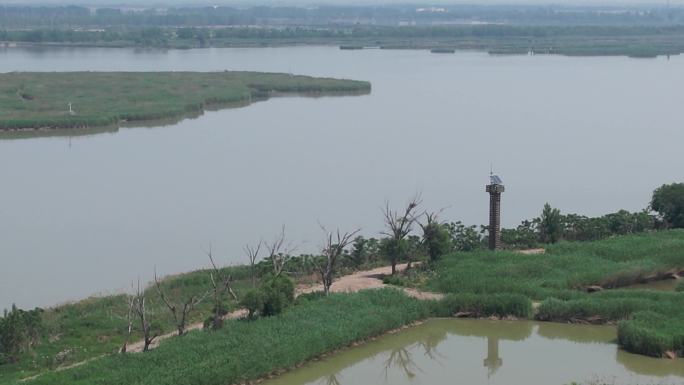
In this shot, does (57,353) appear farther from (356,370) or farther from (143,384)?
(356,370)

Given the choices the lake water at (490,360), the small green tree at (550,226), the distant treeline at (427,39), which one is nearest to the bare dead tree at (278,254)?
the lake water at (490,360)

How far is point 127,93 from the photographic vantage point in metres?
37.2

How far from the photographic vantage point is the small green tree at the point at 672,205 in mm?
17938

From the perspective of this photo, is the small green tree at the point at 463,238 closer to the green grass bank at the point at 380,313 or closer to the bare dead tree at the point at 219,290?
the green grass bank at the point at 380,313

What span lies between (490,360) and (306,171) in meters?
11.3

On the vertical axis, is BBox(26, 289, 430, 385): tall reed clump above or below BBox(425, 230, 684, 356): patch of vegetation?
above

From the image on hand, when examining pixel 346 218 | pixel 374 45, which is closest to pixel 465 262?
pixel 346 218

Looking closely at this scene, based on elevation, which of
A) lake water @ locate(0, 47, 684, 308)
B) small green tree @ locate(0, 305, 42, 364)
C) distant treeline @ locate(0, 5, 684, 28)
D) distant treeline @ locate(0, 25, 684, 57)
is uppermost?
small green tree @ locate(0, 305, 42, 364)

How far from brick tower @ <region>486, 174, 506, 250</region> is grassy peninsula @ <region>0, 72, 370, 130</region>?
55.3 ft

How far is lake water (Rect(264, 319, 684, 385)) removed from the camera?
12242 mm

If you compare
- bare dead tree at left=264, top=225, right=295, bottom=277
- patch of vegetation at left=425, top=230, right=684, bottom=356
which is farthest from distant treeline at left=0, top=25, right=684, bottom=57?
patch of vegetation at left=425, top=230, right=684, bottom=356

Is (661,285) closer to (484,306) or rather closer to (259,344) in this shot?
(484,306)

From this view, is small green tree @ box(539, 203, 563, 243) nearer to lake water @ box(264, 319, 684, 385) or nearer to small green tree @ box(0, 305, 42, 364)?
lake water @ box(264, 319, 684, 385)

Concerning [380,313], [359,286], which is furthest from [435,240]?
[380,313]
